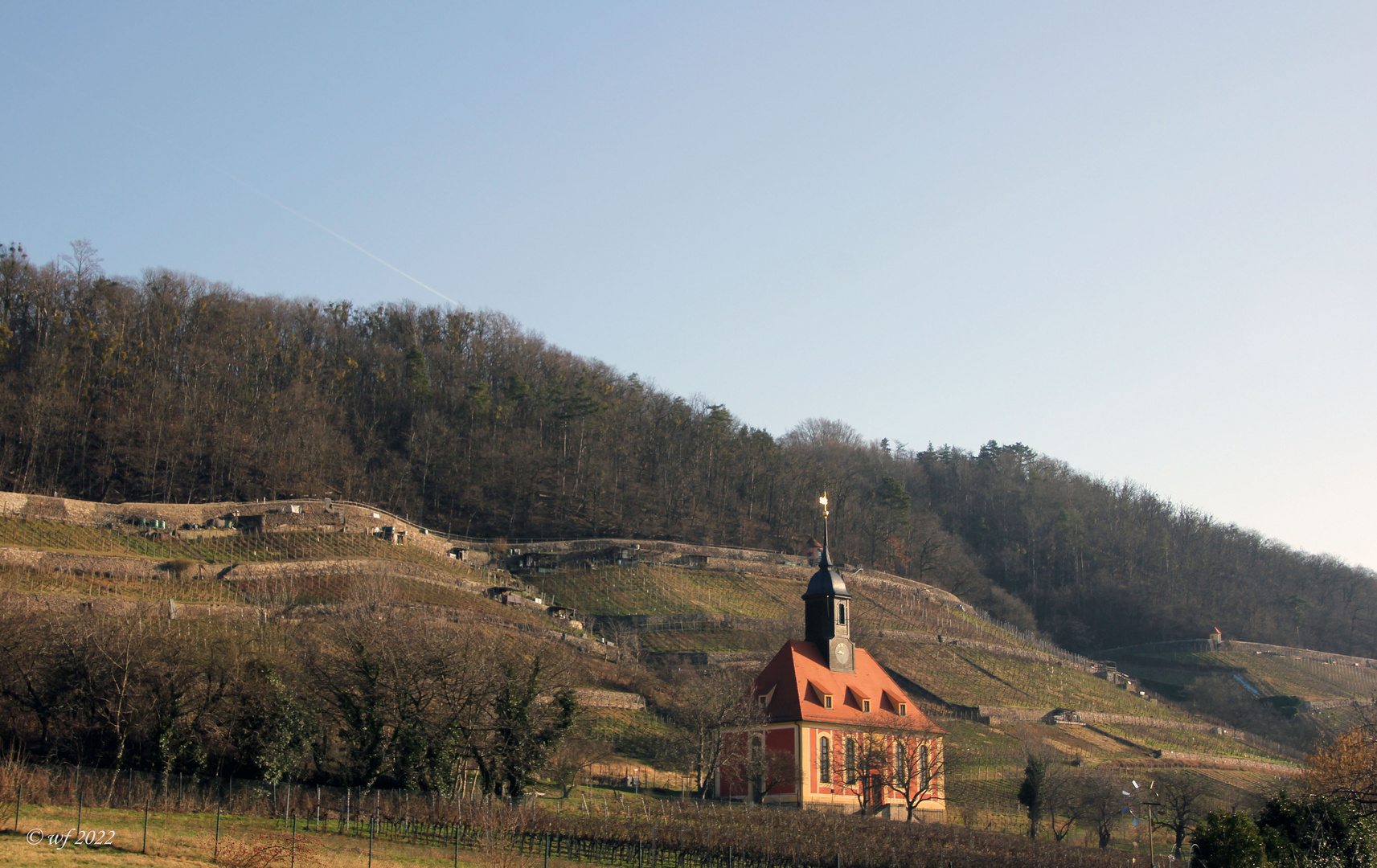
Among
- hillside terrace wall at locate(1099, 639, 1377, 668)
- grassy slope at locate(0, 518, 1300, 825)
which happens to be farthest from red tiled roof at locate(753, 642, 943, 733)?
hillside terrace wall at locate(1099, 639, 1377, 668)

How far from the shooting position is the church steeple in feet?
170

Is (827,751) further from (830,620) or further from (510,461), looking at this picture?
(510,461)

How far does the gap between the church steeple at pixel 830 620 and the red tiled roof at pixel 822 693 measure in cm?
45

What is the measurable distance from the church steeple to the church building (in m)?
0.58

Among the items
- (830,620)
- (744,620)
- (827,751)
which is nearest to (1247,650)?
(744,620)

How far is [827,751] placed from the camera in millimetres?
47406

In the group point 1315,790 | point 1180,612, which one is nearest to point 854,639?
point 1315,790

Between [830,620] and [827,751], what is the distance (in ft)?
22.6

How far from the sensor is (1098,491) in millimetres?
138125

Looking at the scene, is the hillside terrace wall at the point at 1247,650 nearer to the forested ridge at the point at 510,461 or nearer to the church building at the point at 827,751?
the forested ridge at the point at 510,461

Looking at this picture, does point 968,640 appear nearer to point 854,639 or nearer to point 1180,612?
point 854,639

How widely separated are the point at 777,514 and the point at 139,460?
5147 centimetres

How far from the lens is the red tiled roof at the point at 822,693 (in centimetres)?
4784

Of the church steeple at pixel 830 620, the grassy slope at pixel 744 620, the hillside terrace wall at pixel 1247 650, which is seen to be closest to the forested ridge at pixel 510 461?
the hillside terrace wall at pixel 1247 650
